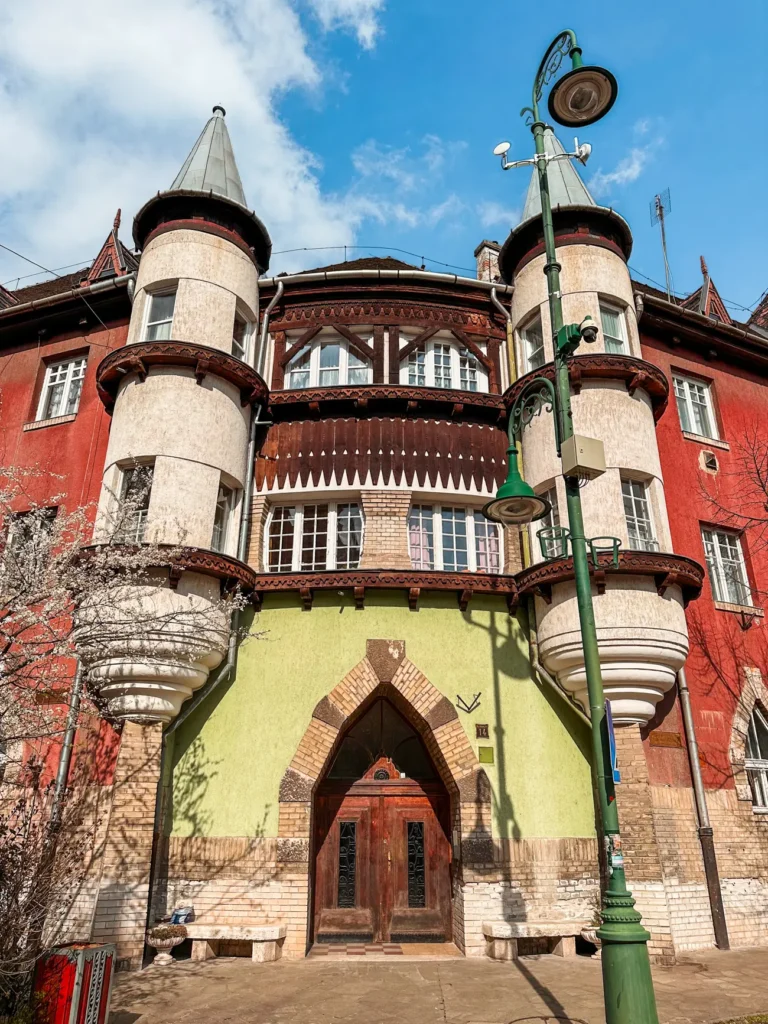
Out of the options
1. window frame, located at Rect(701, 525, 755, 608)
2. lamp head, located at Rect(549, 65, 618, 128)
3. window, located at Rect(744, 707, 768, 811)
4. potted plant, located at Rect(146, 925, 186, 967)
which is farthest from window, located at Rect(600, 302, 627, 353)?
potted plant, located at Rect(146, 925, 186, 967)

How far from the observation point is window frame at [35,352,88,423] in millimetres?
15955

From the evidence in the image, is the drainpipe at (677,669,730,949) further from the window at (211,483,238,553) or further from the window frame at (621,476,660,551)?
the window at (211,483,238,553)

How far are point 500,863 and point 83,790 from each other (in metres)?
6.91

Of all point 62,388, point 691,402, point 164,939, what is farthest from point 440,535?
point 62,388

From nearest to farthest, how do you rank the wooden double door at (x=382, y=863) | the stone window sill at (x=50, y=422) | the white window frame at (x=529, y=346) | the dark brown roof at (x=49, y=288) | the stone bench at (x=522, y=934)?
the stone bench at (x=522, y=934)
the wooden double door at (x=382, y=863)
the white window frame at (x=529, y=346)
the stone window sill at (x=50, y=422)
the dark brown roof at (x=49, y=288)

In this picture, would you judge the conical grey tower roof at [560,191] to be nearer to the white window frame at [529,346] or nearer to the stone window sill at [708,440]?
the white window frame at [529,346]

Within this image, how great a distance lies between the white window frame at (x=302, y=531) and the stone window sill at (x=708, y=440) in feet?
24.7

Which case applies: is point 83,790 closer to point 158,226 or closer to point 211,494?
point 211,494

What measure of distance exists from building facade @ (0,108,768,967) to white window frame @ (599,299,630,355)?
0.19ft

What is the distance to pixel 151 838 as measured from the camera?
11.2m

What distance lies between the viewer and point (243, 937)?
1090cm

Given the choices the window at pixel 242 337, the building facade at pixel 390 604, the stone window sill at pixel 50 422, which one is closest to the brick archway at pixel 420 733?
the building facade at pixel 390 604

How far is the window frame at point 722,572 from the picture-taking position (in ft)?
49.4

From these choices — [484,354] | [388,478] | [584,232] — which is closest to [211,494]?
[388,478]
